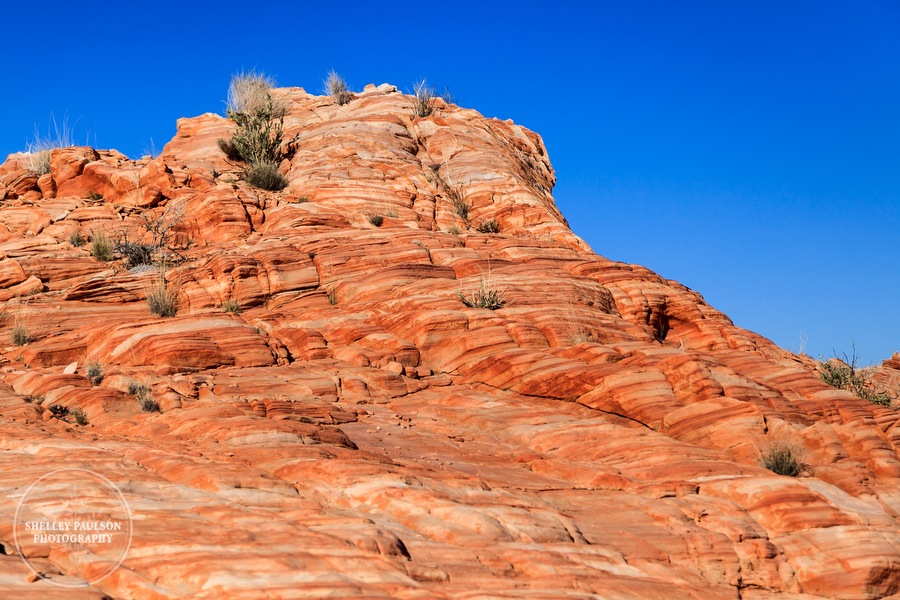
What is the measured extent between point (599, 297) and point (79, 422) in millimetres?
9511

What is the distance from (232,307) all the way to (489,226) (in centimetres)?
764

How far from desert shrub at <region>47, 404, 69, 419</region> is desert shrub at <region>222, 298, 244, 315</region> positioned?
4724 mm

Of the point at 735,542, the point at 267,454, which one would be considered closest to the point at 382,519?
the point at 267,454

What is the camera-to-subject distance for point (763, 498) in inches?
387

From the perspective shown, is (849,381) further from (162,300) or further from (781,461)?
(162,300)

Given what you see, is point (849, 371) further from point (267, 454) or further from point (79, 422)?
point (79, 422)

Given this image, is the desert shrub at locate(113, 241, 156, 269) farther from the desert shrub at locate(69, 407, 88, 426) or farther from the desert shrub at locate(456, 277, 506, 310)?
the desert shrub at locate(456, 277, 506, 310)

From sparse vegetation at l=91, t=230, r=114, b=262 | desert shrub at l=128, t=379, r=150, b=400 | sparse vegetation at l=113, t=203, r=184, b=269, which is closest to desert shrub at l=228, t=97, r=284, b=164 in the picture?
sparse vegetation at l=113, t=203, r=184, b=269

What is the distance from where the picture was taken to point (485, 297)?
1534 cm

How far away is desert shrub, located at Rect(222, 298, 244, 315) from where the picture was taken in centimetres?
1584

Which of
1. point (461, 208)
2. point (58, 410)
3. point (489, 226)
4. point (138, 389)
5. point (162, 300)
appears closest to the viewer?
point (58, 410)

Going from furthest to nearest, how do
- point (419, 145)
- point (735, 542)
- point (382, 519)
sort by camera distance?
point (419, 145)
point (735, 542)
point (382, 519)

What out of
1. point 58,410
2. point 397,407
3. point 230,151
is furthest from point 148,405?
point 230,151

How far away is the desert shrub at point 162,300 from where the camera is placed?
15617mm
